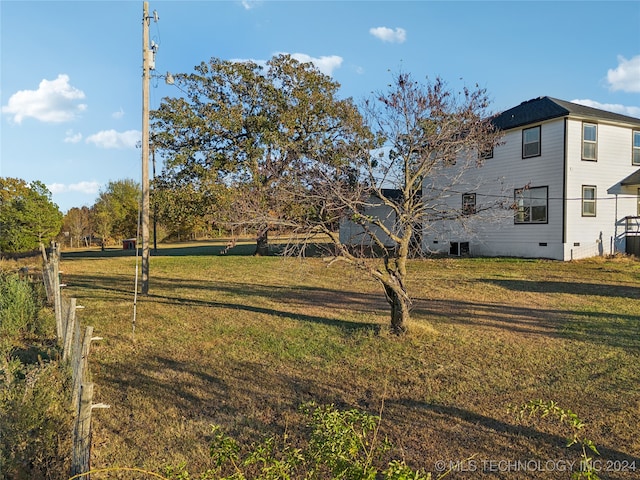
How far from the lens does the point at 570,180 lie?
16719mm

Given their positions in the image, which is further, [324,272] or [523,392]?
[324,272]

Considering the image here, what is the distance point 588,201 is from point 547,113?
3.76 m

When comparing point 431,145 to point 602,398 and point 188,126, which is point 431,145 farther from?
point 188,126

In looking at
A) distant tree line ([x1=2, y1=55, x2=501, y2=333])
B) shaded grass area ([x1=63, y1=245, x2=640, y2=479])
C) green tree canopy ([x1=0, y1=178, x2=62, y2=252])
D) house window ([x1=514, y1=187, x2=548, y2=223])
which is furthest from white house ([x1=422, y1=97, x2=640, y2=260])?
green tree canopy ([x1=0, y1=178, x2=62, y2=252])

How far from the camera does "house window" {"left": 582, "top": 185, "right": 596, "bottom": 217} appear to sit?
56.3 feet

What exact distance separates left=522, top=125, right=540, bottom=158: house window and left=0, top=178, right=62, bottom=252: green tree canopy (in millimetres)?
27517

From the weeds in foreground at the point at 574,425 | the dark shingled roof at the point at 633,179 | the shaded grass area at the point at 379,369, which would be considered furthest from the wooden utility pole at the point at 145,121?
the dark shingled roof at the point at 633,179

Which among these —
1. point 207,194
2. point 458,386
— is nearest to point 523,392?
point 458,386

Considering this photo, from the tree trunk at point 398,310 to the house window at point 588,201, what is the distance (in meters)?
13.7

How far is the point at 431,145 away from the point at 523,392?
151 inches

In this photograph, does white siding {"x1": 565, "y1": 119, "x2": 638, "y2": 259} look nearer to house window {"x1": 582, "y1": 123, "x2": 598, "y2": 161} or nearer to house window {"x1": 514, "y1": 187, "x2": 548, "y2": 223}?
house window {"x1": 582, "y1": 123, "x2": 598, "y2": 161}

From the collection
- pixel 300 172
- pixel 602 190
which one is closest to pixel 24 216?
pixel 300 172

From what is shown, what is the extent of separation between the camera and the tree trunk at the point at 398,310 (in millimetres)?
6770

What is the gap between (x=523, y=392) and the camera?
4613mm
